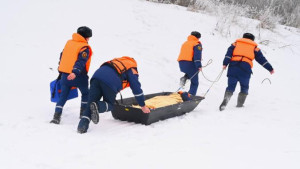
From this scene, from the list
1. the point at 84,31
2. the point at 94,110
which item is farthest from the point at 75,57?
the point at 94,110

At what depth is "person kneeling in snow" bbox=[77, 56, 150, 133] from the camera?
15.0 feet

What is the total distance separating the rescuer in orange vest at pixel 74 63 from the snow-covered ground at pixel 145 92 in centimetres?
52

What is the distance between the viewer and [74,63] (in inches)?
188

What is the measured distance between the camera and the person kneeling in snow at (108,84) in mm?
4570

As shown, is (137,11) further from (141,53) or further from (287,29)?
(287,29)

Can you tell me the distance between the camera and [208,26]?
1205 cm

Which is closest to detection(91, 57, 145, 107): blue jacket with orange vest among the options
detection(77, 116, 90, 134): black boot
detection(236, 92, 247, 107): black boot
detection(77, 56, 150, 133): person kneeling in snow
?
detection(77, 56, 150, 133): person kneeling in snow

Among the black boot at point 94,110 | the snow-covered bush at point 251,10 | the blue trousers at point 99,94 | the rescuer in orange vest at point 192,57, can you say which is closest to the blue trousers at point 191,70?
the rescuer in orange vest at point 192,57

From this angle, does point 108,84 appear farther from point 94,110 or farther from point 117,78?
point 94,110

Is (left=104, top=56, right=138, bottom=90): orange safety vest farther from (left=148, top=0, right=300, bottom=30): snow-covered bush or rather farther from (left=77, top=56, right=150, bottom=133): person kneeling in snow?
(left=148, top=0, right=300, bottom=30): snow-covered bush

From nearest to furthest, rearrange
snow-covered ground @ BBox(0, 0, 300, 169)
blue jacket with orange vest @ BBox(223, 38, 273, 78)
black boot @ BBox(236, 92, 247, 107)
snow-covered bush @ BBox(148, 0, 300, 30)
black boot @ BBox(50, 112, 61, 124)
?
1. snow-covered ground @ BBox(0, 0, 300, 169)
2. black boot @ BBox(50, 112, 61, 124)
3. blue jacket with orange vest @ BBox(223, 38, 273, 78)
4. black boot @ BBox(236, 92, 247, 107)
5. snow-covered bush @ BBox(148, 0, 300, 30)

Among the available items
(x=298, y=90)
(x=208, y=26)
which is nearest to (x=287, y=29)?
(x=208, y=26)

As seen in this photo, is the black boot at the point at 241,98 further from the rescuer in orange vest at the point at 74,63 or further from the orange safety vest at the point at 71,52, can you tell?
the orange safety vest at the point at 71,52

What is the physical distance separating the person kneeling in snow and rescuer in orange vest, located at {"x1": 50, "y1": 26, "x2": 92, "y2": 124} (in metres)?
0.30
